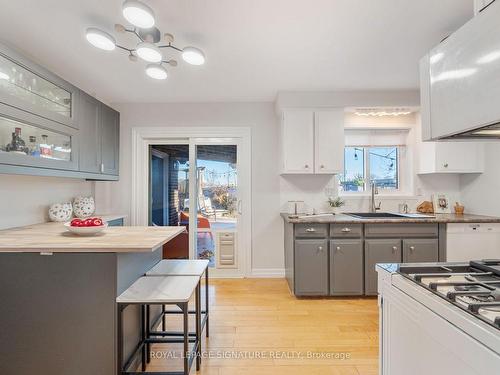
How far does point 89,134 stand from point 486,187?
4.57 m

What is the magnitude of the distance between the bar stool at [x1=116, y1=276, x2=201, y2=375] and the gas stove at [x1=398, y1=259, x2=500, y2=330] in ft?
3.81

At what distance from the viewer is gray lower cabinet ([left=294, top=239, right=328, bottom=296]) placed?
2.95m

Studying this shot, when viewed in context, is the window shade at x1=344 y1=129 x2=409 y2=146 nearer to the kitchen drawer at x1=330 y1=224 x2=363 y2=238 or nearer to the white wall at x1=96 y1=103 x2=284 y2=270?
the white wall at x1=96 y1=103 x2=284 y2=270

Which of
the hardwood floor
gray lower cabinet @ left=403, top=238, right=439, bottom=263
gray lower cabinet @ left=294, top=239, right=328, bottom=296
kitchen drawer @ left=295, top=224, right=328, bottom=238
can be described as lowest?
the hardwood floor

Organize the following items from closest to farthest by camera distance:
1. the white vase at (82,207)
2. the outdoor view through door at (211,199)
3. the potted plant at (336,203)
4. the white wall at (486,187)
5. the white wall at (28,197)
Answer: the white wall at (28,197)
the white wall at (486,187)
the white vase at (82,207)
the potted plant at (336,203)
the outdoor view through door at (211,199)

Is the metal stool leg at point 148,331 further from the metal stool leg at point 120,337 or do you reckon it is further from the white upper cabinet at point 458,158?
the white upper cabinet at point 458,158

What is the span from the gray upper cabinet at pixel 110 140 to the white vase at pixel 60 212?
0.55m

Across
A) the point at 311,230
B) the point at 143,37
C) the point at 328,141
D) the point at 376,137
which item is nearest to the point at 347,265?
the point at 311,230

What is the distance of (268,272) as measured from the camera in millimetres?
3676

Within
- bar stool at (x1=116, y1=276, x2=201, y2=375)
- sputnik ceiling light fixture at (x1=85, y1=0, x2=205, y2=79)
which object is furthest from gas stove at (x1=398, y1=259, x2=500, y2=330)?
sputnik ceiling light fixture at (x1=85, y1=0, x2=205, y2=79)

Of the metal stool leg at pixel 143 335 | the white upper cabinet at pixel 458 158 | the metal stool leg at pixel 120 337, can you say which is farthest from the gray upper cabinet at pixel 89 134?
the white upper cabinet at pixel 458 158

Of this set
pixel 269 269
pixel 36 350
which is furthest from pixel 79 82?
pixel 269 269

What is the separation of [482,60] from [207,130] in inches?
127

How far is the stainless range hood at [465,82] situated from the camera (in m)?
0.71
